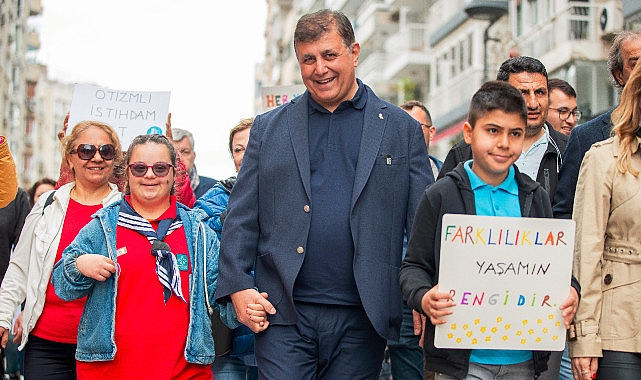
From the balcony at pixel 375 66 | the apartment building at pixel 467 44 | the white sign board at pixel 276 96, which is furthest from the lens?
the balcony at pixel 375 66

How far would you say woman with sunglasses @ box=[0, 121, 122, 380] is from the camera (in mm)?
6277

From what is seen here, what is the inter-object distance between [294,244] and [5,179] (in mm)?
2449

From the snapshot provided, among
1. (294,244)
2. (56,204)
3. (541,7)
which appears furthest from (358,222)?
(541,7)

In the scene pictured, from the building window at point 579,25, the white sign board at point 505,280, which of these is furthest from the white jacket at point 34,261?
the building window at point 579,25

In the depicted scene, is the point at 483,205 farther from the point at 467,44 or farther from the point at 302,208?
the point at 467,44

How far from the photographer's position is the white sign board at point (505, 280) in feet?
14.8

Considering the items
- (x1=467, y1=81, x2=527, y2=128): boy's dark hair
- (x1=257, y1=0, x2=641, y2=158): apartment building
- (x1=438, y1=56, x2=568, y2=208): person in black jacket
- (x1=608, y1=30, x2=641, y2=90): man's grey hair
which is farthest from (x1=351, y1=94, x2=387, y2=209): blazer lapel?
(x1=257, y1=0, x2=641, y2=158): apartment building

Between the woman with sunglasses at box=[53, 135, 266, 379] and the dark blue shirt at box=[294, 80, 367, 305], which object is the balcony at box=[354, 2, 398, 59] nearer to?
the woman with sunglasses at box=[53, 135, 266, 379]

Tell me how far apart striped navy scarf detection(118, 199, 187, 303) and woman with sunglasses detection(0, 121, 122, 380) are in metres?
0.70

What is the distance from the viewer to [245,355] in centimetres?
659

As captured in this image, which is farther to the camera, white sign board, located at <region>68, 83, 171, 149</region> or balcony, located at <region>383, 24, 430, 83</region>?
balcony, located at <region>383, 24, 430, 83</region>

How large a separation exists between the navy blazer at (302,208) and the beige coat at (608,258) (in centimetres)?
89

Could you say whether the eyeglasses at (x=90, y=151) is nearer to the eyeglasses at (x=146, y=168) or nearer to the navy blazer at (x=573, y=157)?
the eyeglasses at (x=146, y=168)

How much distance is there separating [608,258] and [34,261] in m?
3.56
